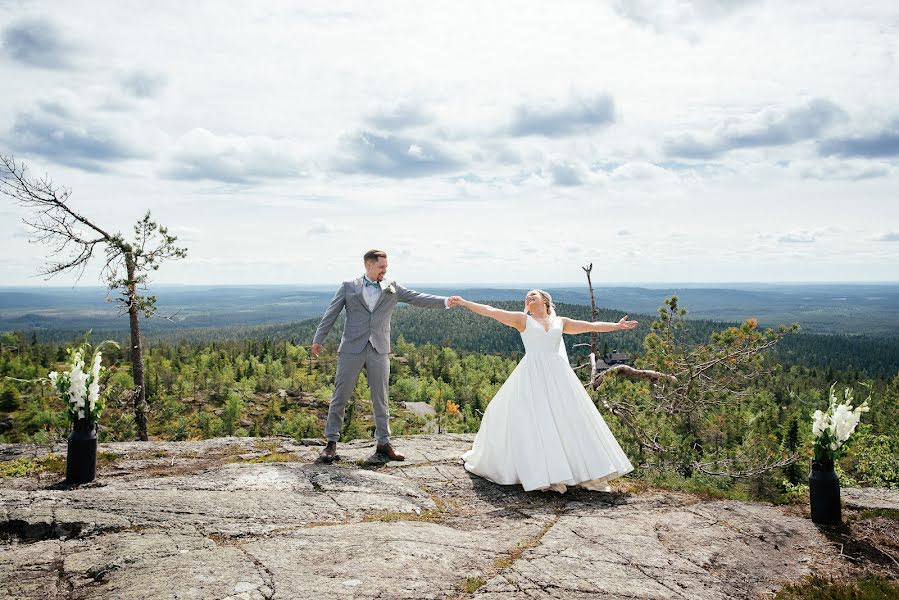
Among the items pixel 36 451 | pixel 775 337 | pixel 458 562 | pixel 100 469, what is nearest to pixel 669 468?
pixel 775 337

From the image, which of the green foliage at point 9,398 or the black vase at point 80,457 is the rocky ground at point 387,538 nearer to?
the black vase at point 80,457

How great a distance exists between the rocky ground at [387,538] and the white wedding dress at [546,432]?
267mm

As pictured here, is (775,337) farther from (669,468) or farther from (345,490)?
(345,490)

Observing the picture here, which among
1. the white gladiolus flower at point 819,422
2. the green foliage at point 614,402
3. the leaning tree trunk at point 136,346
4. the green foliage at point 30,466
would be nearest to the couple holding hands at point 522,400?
the green foliage at point 614,402

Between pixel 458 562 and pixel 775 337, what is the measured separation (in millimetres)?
9954

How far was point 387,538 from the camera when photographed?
5.72 m

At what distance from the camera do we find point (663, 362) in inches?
514

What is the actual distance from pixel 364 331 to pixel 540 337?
271 centimetres

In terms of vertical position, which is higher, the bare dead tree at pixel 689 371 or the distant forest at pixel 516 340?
the bare dead tree at pixel 689 371

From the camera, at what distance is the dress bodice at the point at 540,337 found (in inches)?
336

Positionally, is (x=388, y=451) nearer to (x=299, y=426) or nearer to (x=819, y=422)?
(x=819, y=422)

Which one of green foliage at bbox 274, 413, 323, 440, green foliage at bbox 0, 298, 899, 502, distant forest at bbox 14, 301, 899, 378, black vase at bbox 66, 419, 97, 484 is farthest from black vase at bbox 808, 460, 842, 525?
distant forest at bbox 14, 301, 899, 378

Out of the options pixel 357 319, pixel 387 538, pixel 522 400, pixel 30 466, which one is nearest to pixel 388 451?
pixel 357 319

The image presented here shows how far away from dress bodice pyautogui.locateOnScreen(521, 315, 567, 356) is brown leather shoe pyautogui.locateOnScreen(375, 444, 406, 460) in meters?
2.88
